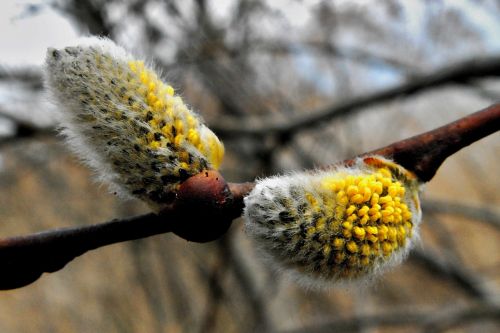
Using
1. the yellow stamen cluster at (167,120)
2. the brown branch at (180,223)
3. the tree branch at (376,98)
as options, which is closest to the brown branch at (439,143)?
the brown branch at (180,223)

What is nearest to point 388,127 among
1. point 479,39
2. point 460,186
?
point 479,39

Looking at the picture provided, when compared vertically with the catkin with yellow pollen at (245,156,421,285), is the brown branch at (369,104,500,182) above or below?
above

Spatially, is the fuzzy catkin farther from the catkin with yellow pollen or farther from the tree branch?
the tree branch

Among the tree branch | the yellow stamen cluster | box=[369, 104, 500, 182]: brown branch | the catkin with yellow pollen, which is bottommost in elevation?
the catkin with yellow pollen

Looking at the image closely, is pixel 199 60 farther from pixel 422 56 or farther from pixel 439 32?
pixel 422 56

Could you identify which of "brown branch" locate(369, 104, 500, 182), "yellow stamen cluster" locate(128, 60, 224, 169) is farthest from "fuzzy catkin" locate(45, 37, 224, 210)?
"brown branch" locate(369, 104, 500, 182)

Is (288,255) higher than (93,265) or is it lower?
lower
